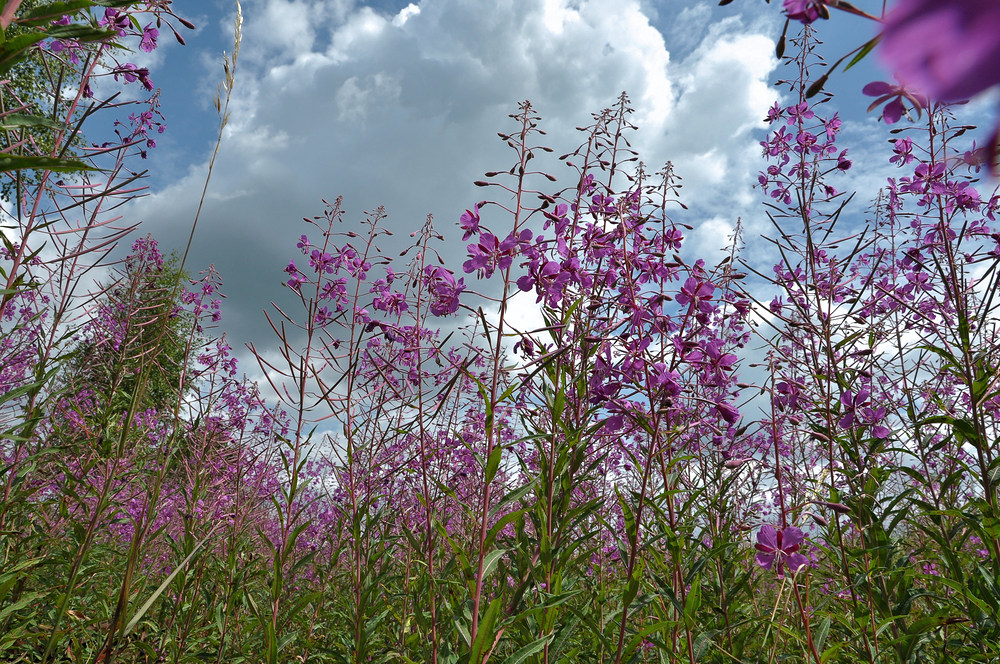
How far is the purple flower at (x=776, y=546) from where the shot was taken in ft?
6.77

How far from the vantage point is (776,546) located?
213 cm

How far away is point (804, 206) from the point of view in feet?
11.8

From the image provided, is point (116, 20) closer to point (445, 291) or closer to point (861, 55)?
point (445, 291)

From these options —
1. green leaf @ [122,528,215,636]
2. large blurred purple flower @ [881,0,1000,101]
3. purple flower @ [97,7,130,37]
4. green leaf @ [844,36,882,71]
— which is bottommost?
green leaf @ [122,528,215,636]

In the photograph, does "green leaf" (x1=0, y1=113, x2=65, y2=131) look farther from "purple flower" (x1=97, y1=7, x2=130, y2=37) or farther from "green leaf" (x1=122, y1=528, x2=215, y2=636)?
"purple flower" (x1=97, y1=7, x2=130, y2=37)

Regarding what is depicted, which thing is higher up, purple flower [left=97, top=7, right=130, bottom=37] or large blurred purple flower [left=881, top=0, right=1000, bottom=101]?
purple flower [left=97, top=7, right=130, bottom=37]

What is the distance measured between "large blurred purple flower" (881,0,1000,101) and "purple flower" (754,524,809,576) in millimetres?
2128

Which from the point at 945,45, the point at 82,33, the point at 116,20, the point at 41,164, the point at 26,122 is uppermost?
the point at 116,20

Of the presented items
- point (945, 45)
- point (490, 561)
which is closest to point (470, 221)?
point (490, 561)


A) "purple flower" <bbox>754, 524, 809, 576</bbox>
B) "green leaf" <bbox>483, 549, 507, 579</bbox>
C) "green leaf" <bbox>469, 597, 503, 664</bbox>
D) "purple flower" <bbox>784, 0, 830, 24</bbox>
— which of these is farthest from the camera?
"purple flower" <bbox>754, 524, 809, 576</bbox>

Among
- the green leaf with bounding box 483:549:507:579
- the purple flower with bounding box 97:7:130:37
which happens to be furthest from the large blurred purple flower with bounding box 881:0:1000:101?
the purple flower with bounding box 97:7:130:37

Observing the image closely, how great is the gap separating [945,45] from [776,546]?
225 cm

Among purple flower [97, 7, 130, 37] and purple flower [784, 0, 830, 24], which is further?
purple flower [97, 7, 130, 37]

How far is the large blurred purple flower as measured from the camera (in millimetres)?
259
